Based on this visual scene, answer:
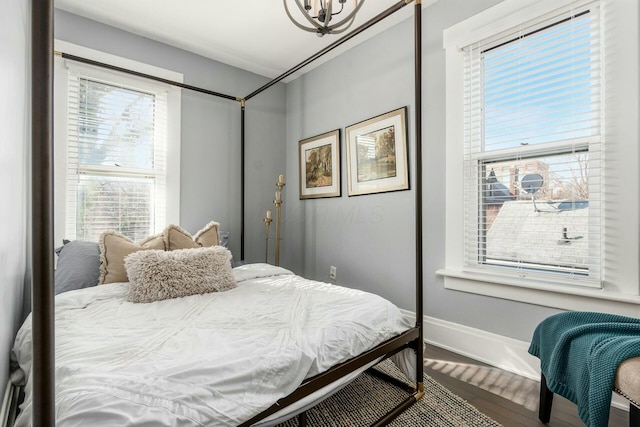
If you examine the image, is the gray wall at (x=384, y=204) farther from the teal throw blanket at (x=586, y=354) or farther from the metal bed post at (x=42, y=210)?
the metal bed post at (x=42, y=210)

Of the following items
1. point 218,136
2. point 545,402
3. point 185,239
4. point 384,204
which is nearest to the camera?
point 545,402

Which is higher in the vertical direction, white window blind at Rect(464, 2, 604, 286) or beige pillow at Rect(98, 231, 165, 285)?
white window blind at Rect(464, 2, 604, 286)

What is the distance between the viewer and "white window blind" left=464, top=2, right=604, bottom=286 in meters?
1.75

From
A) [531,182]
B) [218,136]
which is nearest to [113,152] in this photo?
[218,136]

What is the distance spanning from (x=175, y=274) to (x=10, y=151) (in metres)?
0.95

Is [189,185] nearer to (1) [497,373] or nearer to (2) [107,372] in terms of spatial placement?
(2) [107,372]

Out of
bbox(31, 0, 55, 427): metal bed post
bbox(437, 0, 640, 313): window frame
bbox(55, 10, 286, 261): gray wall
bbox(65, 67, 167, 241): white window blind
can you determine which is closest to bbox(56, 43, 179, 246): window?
bbox(65, 67, 167, 241): white window blind

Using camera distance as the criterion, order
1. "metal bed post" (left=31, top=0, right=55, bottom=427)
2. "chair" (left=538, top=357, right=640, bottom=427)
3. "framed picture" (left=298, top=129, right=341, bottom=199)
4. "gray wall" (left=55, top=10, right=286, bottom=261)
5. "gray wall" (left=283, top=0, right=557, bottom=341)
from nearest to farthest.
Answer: "metal bed post" (left=31, top=0, right=55, bottom=427) → "chair" (left=538, top=357, right=640, bottom=427) → "gray wall" (left=283, top=0, right=557, bottom=341) → "gray wall" (left=55, top=10, right=286, bottom=261) → "framed picture" (left=298, top=129, right=341, bottom=199)

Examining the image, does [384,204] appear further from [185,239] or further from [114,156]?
[114,156]

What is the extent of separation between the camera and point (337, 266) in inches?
125

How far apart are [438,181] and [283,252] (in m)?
1.94

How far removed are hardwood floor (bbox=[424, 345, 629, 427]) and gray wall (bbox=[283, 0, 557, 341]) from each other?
25cm

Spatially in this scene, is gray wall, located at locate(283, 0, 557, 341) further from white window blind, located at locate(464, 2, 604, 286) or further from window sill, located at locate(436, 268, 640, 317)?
white window blind, located at locate(464, 2, 604, 286)

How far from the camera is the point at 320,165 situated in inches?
131
